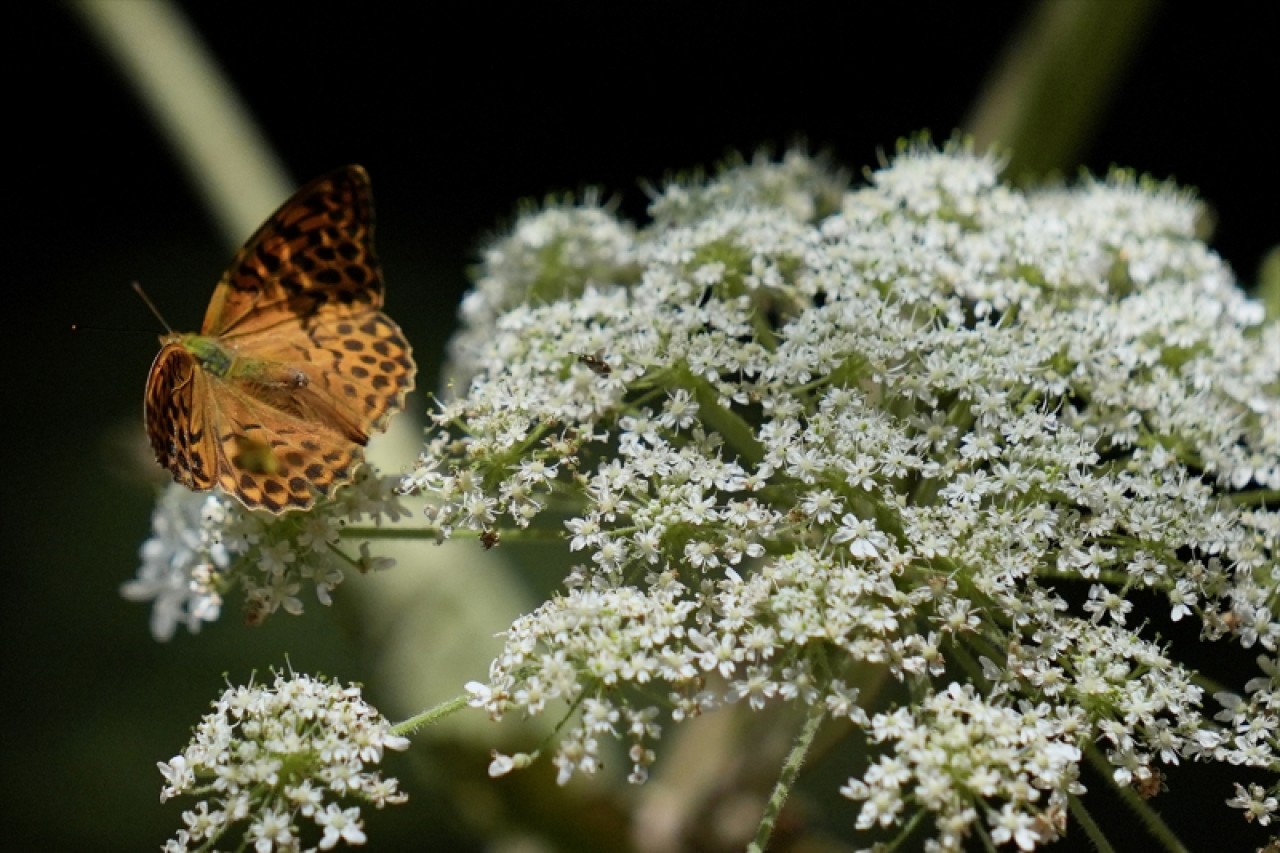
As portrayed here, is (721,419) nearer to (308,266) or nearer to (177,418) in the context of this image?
(308,266)

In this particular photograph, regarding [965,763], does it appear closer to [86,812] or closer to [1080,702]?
[1080,702]

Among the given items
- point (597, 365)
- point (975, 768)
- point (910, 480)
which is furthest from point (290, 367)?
point (975, 768)

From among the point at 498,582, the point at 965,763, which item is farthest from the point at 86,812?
the point at 965,763

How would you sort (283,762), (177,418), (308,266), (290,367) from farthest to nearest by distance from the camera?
1. (308,266)
2. (290,367)
3. (177,418)
4. (283,762)

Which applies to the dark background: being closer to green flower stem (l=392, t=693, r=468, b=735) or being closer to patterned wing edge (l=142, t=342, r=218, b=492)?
patterned wing edge (l=142, t=342, r=218, b=492)

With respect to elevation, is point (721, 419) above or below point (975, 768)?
above

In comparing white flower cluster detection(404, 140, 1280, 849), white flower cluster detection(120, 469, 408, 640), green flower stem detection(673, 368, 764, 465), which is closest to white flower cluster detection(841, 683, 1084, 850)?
white flower cluster detection(404, 140, 1280, 849)
